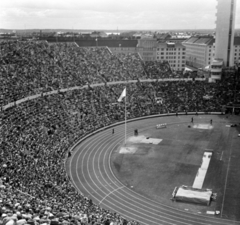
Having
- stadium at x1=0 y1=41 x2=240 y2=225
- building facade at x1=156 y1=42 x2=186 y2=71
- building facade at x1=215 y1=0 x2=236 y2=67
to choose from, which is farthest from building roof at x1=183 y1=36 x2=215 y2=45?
stadium at x1=0 y1=41 x2=240 y2=225

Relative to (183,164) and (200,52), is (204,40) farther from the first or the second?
(183,164)

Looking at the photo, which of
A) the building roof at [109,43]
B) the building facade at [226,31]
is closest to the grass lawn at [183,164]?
the building facade at [226,31]

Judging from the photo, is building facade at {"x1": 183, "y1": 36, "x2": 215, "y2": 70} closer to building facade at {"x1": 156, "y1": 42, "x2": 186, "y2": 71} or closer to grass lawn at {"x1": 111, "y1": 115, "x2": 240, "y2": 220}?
building facade at {"x1": 156, "y1": 42, "x2": 186, "y2": 71}

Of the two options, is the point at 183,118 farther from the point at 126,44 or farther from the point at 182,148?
the point at 126,44

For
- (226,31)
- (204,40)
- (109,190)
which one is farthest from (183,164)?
(204,40)

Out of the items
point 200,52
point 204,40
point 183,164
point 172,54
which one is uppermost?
point 204,40

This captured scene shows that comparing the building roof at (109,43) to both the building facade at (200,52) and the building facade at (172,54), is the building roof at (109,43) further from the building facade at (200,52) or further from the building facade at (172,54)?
the building facade at (200,52)
